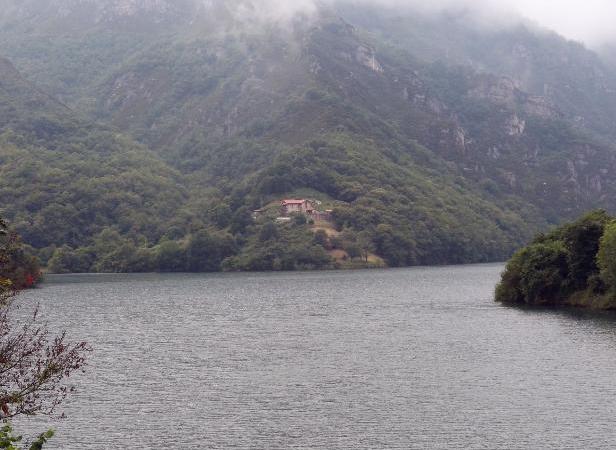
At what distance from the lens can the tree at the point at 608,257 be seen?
401 ft

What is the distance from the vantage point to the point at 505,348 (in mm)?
94812

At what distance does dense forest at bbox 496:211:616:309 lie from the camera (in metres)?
135

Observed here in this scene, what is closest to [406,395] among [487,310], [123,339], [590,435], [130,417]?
[590,435]

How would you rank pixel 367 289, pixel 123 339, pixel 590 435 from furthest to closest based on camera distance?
pixel 367 289
pixel 123 339
pixel 590 435

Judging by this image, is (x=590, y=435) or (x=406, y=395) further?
(x=406, y=395)

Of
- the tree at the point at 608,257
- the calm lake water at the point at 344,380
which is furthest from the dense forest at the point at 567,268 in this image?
the calm lake water at the point at 344,380

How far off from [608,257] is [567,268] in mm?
17693

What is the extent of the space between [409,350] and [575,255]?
53.4 metres

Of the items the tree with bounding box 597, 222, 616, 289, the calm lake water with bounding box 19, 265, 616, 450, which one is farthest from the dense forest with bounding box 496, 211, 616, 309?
the calm lake water with bounding box 19, 265, 616, 450

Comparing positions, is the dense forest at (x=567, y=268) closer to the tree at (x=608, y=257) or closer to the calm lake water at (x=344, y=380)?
the tree at (x=608, y=257)

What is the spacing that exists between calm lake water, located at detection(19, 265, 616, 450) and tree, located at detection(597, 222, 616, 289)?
657 cm

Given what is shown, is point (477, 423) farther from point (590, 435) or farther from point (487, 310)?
point (487, 310)

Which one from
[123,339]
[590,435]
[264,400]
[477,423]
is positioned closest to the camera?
[590,435]

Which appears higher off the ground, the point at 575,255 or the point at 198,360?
the point at 575,255
